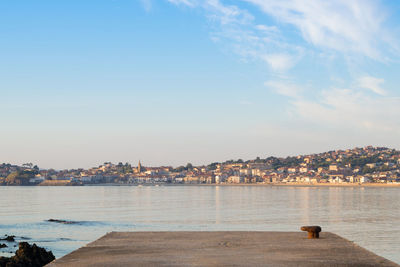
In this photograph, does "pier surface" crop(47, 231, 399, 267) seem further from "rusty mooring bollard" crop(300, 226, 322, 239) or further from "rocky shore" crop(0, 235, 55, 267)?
"rocky shore" crop(0, 235, 55, 267)

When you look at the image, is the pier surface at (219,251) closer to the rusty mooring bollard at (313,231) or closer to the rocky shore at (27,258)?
the rusty mooring bollard at (313,231)

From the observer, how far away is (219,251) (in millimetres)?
8141

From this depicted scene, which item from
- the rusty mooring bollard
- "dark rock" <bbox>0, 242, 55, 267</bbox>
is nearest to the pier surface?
the rusty mooring bollard

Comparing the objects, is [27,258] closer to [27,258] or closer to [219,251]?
[27,258]

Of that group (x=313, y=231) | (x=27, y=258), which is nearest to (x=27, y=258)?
(x=27, y=258)

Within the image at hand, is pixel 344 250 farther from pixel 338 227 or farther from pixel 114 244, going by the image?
pixel 338 227

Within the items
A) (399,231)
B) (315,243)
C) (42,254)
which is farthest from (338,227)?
(315,243)

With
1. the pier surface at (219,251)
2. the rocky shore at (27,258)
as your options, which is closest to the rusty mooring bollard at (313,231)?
the pier surface at (219,251)

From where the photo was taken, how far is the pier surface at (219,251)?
23.5 feet

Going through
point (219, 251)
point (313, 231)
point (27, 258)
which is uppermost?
point (313, 231)

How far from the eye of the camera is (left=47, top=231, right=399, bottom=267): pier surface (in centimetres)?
716

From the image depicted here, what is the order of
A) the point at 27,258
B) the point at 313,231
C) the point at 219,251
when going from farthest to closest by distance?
the point at 27,258, the point at 313,231, the point at 219,251

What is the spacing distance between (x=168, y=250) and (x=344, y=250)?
8.40 ft

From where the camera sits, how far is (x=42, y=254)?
908 inches
